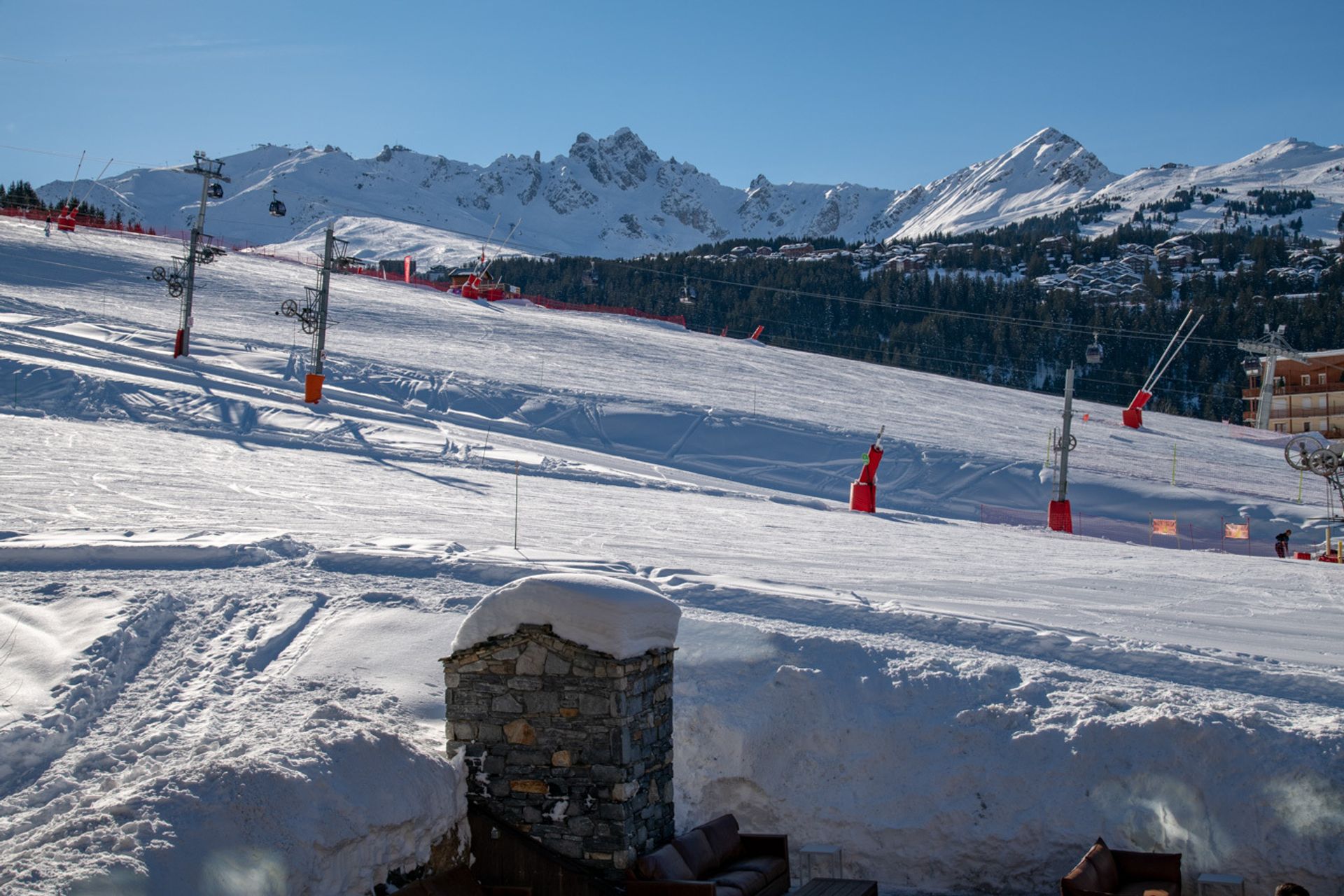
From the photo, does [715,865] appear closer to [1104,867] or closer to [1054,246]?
[1104,867]

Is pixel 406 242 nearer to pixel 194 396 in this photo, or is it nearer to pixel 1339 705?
pixel 194 396

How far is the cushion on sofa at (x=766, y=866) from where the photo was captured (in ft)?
A: 26.5

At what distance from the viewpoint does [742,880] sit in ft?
25.5

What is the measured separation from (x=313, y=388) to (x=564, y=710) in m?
22.1

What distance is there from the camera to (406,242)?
164250 millimetres

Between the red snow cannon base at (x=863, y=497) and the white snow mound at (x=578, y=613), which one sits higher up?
the white snow mound at (x=578, y=613)

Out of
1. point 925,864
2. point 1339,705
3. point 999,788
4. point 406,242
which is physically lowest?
point 925,864

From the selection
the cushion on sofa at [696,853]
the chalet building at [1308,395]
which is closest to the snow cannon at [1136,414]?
the chalet building at [1308,395]

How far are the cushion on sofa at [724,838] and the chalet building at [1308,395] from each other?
2550 inches

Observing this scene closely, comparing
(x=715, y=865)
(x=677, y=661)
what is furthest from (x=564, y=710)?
(x=677, y=661)

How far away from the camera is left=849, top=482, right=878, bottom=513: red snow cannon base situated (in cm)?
2325

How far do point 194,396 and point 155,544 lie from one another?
1552 centimetres

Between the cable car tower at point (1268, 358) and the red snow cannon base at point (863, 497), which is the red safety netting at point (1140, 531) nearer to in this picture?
the red snow cannon base at point (863, 497)

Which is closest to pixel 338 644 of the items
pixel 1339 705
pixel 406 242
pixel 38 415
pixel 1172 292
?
pixel 1339 705
